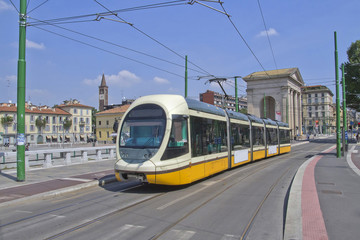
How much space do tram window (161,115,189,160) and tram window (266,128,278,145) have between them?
13423 mm

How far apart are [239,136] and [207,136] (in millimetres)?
4704

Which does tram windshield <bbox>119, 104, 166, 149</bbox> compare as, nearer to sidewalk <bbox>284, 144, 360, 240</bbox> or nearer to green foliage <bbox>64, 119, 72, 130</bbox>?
sidewalk <bbox>284, 144, 360, 240</bbox>

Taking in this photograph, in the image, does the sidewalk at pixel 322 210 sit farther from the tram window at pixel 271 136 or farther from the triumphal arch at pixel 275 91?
the triumphal arch at pixel 275 91

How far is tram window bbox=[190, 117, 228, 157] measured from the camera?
10030 mm

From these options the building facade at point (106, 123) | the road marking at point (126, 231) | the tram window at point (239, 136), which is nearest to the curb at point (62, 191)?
the road marking at point (126, 231)

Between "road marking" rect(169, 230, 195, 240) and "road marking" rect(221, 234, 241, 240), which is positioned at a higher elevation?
"road marking" rect(169, 230, 195, 240)

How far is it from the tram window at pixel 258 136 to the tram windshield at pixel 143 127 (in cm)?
1034

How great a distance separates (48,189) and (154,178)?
3408 mm

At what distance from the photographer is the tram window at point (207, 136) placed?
395 inches

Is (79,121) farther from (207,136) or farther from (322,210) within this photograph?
(322,210)

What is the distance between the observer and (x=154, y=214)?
6.66m

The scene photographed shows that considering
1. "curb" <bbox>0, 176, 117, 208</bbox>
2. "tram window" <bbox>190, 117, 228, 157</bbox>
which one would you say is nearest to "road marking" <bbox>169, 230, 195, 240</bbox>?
"tram window" <bbox>190, 117, 228, 157</bbox>

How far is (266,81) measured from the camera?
7262 cm

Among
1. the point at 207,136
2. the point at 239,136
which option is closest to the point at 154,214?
the point at 207,136
